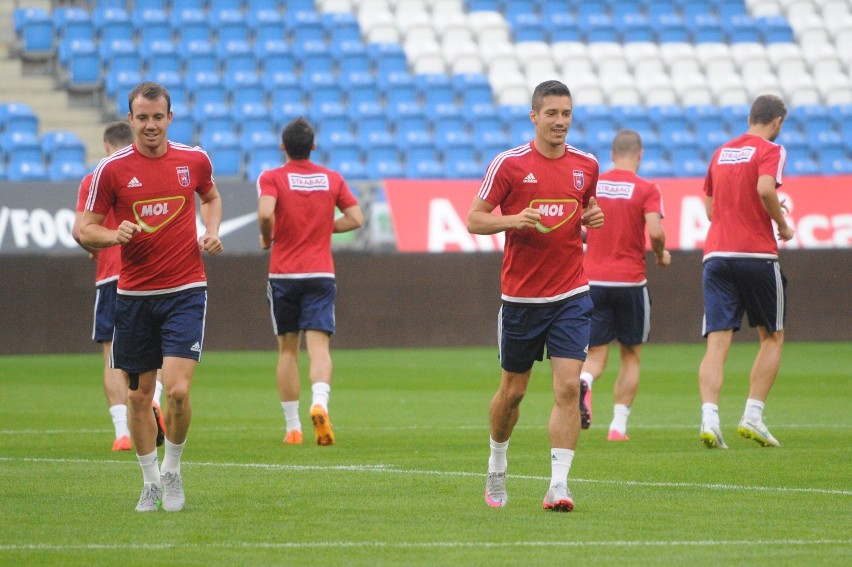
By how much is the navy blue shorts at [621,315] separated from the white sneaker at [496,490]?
155 inches

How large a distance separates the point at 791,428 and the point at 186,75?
48.6 feet

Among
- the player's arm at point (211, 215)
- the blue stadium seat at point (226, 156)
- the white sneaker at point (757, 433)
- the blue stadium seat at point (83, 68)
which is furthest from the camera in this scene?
the blue stadium seat at point (83, 68)

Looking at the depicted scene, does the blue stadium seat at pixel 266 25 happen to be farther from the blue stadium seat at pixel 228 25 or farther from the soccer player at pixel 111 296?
the soccer player at pixel 111 296

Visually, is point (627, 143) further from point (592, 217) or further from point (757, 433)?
point (592, 217)

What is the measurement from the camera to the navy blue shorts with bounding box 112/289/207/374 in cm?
719

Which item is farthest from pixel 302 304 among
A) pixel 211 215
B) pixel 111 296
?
pixel 211 215

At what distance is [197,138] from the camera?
22234 mm

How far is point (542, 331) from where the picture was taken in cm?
717

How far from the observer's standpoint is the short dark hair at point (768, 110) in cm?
1004

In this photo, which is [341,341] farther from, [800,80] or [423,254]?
[800,80]

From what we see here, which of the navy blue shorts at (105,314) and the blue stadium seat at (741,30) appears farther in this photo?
the blue stadium seat at (741,30)

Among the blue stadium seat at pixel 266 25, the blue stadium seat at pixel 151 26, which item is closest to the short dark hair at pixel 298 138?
the blue stadium seat at pixel 151 26

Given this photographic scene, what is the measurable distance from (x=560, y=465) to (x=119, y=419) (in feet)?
13.7

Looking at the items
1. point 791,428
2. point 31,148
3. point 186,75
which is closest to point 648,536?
point 791,428
